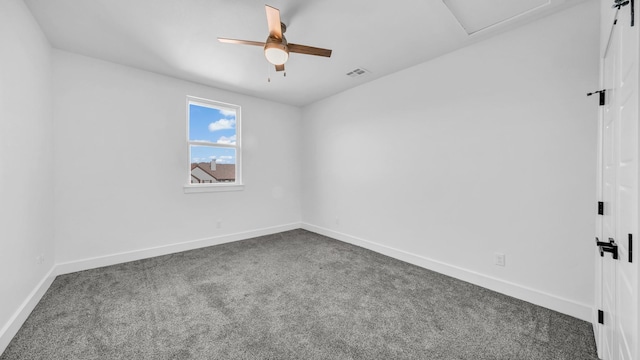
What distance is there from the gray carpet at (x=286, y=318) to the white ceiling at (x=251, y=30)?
2.59 metres

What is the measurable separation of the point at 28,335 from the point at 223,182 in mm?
2673

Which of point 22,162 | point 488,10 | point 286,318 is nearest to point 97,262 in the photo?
point 22,162

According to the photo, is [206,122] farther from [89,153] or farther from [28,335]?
[28,335]

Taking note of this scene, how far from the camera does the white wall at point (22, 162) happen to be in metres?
1.71

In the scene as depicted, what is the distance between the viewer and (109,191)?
311 centimetres

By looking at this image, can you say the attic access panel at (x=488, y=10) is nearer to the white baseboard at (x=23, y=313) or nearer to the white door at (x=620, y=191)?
the white door at (x=620, y=191)

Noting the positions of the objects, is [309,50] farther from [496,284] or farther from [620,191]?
[496,284]

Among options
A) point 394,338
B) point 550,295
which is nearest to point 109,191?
point 394,338

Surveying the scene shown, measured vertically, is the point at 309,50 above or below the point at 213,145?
above

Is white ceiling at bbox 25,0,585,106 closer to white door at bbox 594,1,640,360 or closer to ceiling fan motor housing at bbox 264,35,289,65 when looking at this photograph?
ceiling fan motor housing at bbox 264,35,289,65

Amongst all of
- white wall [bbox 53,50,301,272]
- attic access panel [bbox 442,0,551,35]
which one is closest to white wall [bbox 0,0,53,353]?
white wall [bbox 53,50,301,272]

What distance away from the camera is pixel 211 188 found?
396 cm

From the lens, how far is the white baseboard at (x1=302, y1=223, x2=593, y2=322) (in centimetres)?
199

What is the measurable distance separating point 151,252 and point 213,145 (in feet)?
5.97
